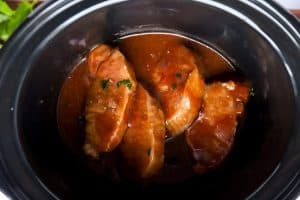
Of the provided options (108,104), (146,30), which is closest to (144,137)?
(108,104)

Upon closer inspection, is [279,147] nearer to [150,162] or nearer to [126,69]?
[150,162]

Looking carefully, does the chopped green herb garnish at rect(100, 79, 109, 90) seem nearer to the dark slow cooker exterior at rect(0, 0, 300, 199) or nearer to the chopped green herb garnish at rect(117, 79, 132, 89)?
the chopped green herb garnish at rect(117, 79, 132, 89)

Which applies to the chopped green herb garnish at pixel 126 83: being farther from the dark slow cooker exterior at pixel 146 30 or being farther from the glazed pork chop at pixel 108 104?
the dark slow cooker exterior at pixel 146 30

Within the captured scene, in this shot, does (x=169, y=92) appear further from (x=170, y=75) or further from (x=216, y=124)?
(x=216, y=124)

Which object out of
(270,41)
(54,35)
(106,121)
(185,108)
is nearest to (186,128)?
(185,108)

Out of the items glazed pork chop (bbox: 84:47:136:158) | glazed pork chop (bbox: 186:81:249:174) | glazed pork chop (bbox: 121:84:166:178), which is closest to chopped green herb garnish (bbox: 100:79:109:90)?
glazed pork chop (bbox: 84:47:136:158)

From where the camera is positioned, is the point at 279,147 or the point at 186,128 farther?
the point at 186,128
